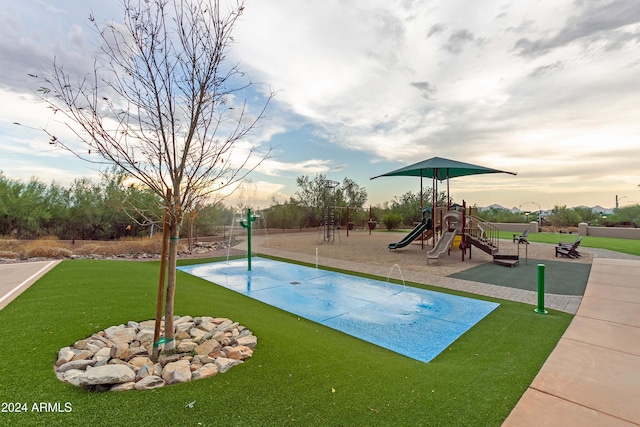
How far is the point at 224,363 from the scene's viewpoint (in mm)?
2486

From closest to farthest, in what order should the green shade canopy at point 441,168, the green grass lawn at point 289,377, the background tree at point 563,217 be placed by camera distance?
the green grass lawn at point 289,377 < the green shade canopy at point 441,168 < the background tree at point 563,217

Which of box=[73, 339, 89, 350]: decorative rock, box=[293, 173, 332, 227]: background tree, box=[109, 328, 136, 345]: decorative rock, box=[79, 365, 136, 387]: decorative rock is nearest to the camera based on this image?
box=[79, 365, 136, 387]: decorative rock

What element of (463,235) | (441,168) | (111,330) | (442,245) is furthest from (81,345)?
(441,168)

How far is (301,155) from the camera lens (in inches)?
699

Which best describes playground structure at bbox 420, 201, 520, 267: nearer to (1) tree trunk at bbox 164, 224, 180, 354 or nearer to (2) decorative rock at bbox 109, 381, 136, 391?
(1) tree trunk at bbox 164, 224, 180, 354

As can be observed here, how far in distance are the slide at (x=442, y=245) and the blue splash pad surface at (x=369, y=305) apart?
3353mm

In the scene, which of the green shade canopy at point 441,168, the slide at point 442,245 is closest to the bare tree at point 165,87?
the slide at point 442,245

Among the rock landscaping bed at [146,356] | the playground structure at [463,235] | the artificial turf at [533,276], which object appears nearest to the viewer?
the rock landscaping bed at [146,356]

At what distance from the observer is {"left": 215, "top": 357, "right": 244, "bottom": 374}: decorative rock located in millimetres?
2418

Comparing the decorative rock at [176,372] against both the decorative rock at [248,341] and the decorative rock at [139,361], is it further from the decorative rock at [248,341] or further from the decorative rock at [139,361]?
the decorative rock at [248,341]

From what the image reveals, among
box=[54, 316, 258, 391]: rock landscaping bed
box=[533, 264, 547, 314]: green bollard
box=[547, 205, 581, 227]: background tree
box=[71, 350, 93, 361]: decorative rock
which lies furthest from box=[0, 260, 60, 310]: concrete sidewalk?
box=[547, 205, 581, 227]: background tree

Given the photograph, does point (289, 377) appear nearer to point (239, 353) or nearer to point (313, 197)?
point (239, 353)

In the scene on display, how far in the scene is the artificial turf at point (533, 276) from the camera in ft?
20.8

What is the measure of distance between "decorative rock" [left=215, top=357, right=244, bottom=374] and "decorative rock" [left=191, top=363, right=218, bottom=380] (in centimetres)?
4
